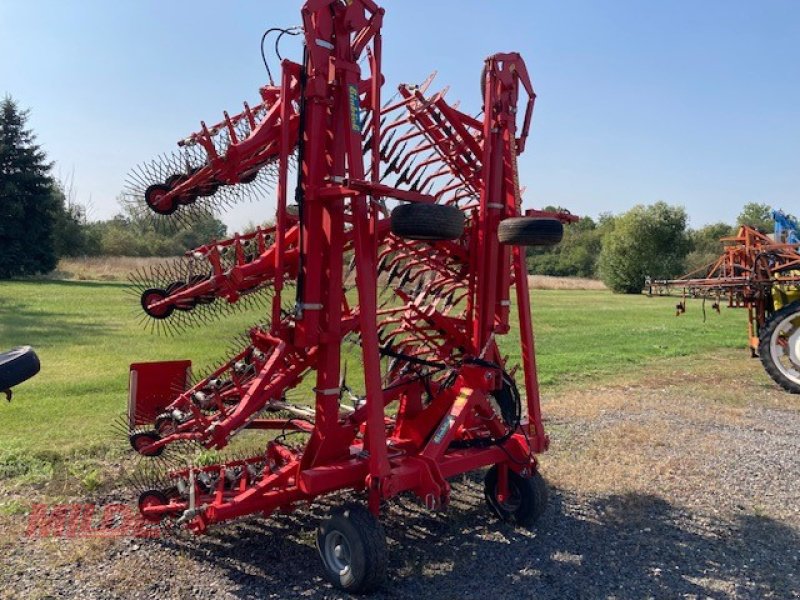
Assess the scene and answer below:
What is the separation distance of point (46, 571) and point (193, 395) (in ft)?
4.95

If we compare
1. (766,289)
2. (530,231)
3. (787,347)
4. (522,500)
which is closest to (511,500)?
(522,500)

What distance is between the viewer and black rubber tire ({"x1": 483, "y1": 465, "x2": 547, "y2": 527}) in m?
5.33

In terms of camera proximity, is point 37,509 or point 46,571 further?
point 37,509

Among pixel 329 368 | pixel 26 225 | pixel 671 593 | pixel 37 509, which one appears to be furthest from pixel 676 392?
pixel 26 225

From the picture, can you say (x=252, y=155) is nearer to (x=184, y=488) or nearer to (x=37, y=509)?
(x=184, y=488)

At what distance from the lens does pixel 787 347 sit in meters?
10.9

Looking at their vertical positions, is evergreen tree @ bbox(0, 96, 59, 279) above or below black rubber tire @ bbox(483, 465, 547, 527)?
above

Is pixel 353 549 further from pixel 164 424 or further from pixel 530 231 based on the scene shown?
pixel 530 231

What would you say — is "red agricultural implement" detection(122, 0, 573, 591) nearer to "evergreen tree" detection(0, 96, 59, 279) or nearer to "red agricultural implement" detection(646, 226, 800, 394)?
"red agricultural implement" detection(646, 226, 800, 394)

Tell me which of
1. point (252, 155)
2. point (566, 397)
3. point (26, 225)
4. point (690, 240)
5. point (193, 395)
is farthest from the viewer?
point (690, 240)

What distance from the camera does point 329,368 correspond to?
4664 millimetres

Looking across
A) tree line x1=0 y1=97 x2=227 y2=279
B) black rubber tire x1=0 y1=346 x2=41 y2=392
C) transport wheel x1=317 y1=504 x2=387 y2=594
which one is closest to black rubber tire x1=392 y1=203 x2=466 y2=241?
transport wheel x1=317 y1=504 x2=387 y2=594

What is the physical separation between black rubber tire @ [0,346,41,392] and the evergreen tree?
39.5 m

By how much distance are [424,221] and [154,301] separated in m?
2.26
